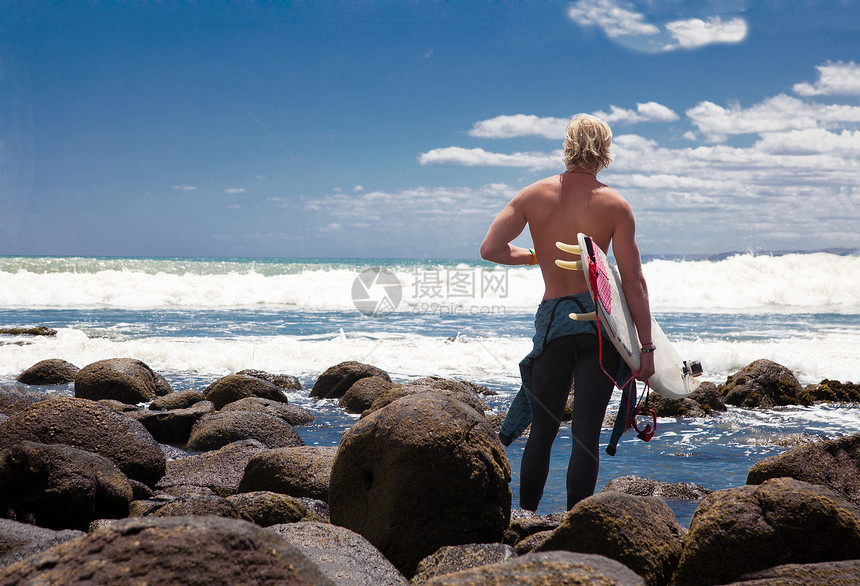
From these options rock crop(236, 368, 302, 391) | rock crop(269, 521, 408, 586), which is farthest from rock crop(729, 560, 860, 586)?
rock crop(236, 368, 302, 391)

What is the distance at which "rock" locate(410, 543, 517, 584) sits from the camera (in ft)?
10.4

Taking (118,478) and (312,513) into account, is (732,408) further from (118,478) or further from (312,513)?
(118,478)

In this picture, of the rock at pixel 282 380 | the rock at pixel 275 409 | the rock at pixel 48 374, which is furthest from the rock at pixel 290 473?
the rock at pixel 48 374

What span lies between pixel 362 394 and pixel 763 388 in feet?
18.8

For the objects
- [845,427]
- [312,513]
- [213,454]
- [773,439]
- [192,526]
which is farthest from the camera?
[845,427]

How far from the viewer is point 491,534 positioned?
3645 mm

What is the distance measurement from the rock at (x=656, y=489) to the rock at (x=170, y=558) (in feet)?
13.1

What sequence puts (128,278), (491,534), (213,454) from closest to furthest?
(491,534) → (213,454) → (128,278)

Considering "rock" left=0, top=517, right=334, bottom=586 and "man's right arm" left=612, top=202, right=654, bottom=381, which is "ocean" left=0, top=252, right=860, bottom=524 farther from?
"rock" left=0, top=517, right=334, bottom=586

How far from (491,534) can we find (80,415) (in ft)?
10.6

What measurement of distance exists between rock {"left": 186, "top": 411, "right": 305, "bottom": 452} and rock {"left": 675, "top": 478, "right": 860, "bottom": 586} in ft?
14.8

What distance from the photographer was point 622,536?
307cm

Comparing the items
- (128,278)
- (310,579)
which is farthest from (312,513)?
(128,278)
